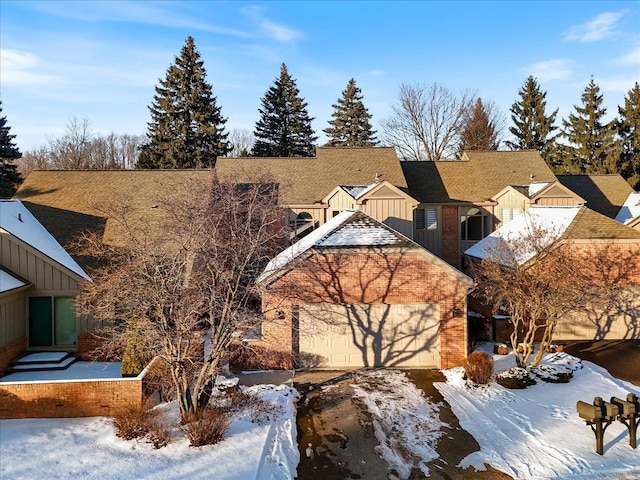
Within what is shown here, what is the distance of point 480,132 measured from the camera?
153 feet

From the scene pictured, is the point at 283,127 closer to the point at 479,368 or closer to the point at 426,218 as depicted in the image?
the point at 426,218

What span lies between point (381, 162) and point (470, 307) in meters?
9.87

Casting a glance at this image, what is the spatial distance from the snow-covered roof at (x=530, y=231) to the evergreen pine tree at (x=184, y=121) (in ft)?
84.0

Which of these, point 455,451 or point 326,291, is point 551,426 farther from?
point 326,291

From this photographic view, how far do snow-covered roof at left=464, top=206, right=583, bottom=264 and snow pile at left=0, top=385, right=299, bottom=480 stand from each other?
10.3 m

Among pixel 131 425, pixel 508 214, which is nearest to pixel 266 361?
pixel 131 425

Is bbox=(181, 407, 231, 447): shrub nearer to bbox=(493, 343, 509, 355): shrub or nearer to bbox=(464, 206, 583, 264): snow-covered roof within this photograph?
bbox=(493, 343, 509, 355): shrub

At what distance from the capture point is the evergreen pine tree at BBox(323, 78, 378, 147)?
47.6 meters

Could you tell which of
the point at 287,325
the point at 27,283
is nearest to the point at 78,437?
the point at 287,325

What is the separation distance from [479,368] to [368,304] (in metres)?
3.75

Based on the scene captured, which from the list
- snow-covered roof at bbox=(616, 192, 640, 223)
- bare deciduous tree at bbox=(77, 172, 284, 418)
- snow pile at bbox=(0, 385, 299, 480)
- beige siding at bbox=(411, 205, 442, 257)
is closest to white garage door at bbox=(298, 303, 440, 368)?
snow pile at bbox=(0, 385, 299, 480)

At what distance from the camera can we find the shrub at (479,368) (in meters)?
12.1

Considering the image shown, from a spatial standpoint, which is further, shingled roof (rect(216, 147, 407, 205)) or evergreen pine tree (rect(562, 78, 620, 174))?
Result: evergreen pine tree (rect(562, 78, 620, 174))

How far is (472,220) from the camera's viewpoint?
23.5 m
